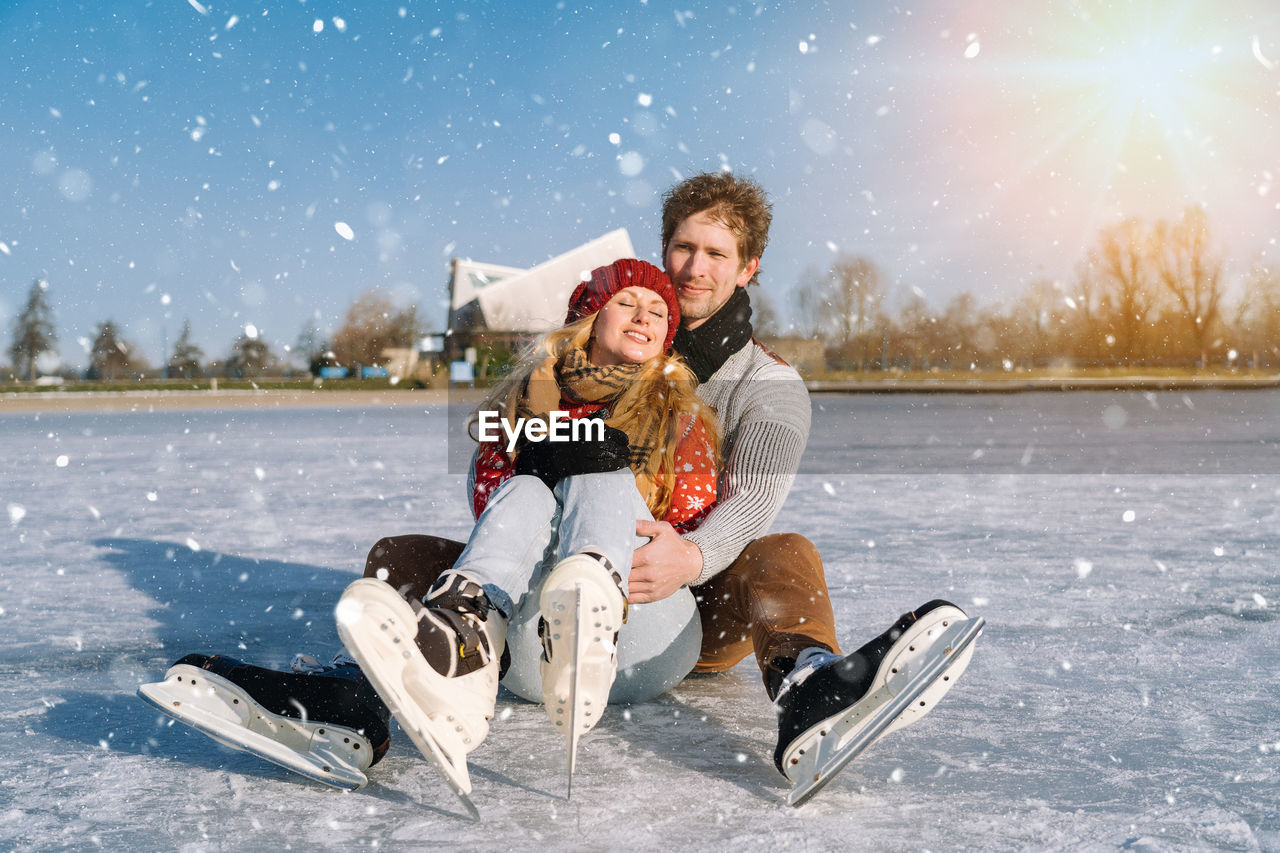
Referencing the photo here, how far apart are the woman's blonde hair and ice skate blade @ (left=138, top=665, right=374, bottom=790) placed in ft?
2.37

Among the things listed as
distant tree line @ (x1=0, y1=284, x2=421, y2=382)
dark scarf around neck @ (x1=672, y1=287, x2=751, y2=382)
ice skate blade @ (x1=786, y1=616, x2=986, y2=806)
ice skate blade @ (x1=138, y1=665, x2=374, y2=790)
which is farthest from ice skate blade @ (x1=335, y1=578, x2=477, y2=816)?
distant tree line @ (x1=0, y1=284, x2=421, y2=382)

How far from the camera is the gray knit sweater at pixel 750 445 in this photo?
2359 mm

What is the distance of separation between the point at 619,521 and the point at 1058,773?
3.31ft

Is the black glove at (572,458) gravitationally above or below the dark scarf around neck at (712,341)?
below

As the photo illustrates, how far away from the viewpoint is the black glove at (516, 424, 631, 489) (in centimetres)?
206

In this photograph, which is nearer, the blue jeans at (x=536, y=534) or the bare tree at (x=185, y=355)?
the blue jeans at (x=536, y=534)

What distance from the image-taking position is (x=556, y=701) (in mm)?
1863

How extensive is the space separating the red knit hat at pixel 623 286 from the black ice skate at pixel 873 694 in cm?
92

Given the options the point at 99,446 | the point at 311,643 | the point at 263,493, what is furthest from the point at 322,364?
the point at 311,643

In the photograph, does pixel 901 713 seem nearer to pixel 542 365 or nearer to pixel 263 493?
pixel 542 365

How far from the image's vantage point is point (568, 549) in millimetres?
1942

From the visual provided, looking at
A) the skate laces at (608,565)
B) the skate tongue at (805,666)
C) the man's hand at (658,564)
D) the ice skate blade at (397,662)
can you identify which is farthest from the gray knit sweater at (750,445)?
the ice skate blade at (397,662)

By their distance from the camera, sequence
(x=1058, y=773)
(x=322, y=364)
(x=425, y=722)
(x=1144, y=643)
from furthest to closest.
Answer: (x=322, y=364), (x=1144, y=643), (x=1058, y=773), (x=425, y=722)

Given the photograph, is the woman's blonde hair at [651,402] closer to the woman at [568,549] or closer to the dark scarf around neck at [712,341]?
the woman at [568,549]
